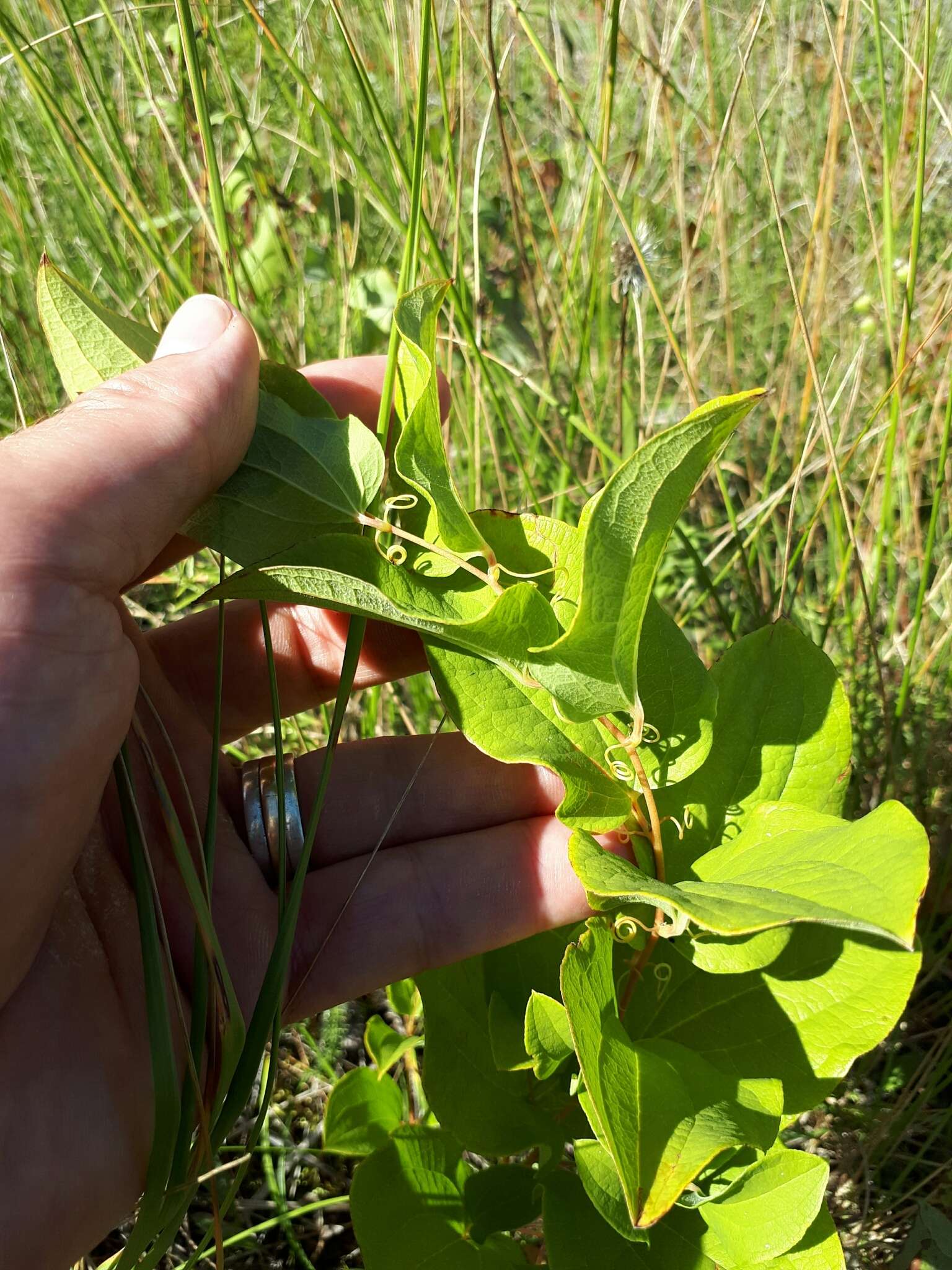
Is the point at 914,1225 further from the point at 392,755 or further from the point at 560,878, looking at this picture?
the point at 392,755

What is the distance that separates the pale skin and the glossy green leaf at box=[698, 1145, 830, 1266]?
0.24 meters

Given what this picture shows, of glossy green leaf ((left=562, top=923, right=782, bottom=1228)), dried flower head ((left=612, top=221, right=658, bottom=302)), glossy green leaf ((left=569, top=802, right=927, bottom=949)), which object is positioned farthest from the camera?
dried flower head ((left=612, top=221, right=658, bottom=302))

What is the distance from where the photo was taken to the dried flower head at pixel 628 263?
127 cm

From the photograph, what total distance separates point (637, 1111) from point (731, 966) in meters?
0.10

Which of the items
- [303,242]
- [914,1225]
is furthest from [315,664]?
[303,242]

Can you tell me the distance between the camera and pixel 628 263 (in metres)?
1.30

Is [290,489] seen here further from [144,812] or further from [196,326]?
[144,812]

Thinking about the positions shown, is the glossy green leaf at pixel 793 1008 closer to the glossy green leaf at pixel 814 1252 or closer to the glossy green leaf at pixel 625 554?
the glossy green leaf at pixel 814 1252

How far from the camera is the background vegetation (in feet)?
3.11

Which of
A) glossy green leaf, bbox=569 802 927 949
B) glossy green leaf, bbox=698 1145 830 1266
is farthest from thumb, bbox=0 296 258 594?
glossy green leaf, bbox=698 1145 830 1266

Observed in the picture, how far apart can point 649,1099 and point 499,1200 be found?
0.81ft

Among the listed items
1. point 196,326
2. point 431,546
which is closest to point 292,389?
point 196,326

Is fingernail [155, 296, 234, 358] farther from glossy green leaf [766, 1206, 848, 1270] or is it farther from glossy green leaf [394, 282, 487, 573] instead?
glossy green leaf [766, 1206, 848, 1270]

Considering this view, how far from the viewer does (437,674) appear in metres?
0.69
